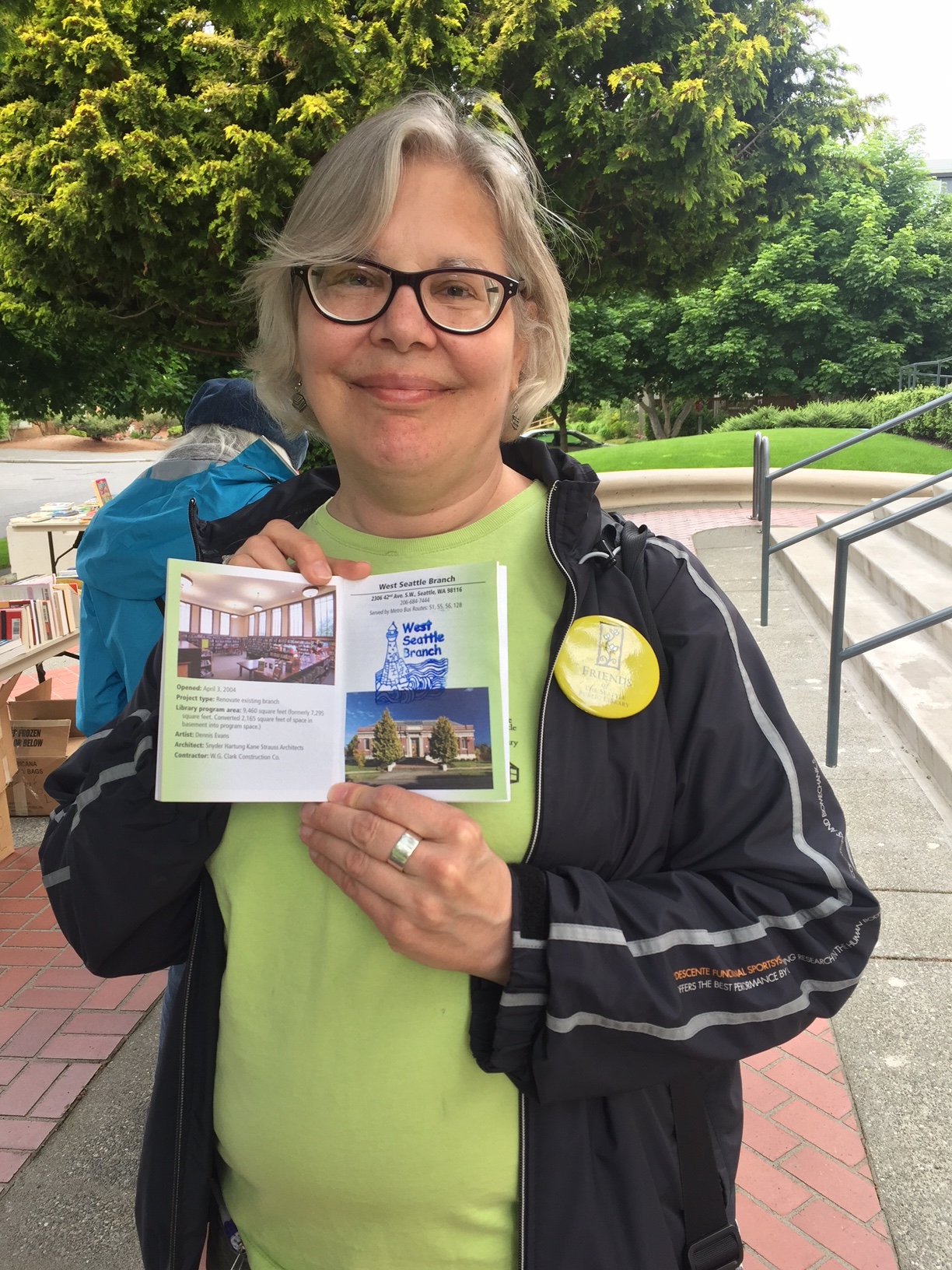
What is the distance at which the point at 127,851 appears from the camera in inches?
51.1

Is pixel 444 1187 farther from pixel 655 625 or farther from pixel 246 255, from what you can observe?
pixel 246 255

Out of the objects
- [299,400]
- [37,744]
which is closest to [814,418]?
[37,744]

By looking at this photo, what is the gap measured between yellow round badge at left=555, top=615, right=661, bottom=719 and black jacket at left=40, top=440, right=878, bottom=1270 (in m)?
0.02

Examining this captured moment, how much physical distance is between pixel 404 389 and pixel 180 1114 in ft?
3.41

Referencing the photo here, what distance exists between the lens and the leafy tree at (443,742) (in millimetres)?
1125

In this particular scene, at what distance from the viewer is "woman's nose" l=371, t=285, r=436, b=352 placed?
125 cm

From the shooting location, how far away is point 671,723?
1190 millimetres

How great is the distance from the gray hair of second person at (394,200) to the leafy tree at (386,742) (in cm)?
46

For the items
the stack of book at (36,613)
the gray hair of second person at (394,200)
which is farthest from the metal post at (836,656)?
the stack of book at (36,613)

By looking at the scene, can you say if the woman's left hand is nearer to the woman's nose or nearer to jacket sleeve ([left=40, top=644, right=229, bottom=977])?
jacket sleeve ([left=40, top=644, right=229, bottom=977])

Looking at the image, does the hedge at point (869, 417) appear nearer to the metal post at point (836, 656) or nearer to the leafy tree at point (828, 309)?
the leafy tree at point (828, 309)

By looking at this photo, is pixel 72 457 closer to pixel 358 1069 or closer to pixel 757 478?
pixel 757 478

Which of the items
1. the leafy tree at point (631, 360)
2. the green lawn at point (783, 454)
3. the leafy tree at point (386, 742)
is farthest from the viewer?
the leafy tree at point (631, 360)

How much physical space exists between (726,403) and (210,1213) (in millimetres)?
35158
